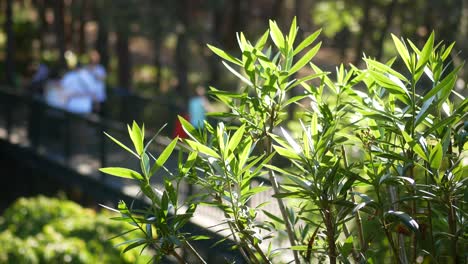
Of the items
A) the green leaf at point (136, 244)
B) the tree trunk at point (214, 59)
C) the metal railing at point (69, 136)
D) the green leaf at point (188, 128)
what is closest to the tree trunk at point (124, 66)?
the tree trunk at point (214, 59)

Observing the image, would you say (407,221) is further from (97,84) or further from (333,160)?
(97,84)

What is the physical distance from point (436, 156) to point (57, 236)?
6701mm

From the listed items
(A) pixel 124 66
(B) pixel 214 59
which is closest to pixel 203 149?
(B) pixel 214 59

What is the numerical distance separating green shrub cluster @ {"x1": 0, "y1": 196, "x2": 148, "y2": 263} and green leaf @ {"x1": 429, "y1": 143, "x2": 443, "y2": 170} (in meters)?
4.50

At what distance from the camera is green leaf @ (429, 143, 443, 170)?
2424mm

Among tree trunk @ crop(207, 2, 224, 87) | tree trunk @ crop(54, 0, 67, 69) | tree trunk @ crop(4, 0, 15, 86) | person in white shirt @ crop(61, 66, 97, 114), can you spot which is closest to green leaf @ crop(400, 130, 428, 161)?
person in white shirt @ crop(61, 66, 97, 114)

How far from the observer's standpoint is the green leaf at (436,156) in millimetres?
2424

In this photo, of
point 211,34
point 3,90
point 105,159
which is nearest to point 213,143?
point 105,159

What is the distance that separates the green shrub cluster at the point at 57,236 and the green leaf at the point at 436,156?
4.50m

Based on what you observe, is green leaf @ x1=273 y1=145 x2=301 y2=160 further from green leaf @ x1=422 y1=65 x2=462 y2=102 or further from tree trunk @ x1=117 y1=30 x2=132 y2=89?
tree trunk @ x1=117 y1=30 x2=132 y2=89

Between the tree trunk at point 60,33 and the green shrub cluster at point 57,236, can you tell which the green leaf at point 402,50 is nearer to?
the green shrub cluster at point 57,236

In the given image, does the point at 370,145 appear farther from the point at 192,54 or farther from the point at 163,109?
the point at 192,54

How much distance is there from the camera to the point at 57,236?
8.73m

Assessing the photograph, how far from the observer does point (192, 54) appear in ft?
132
